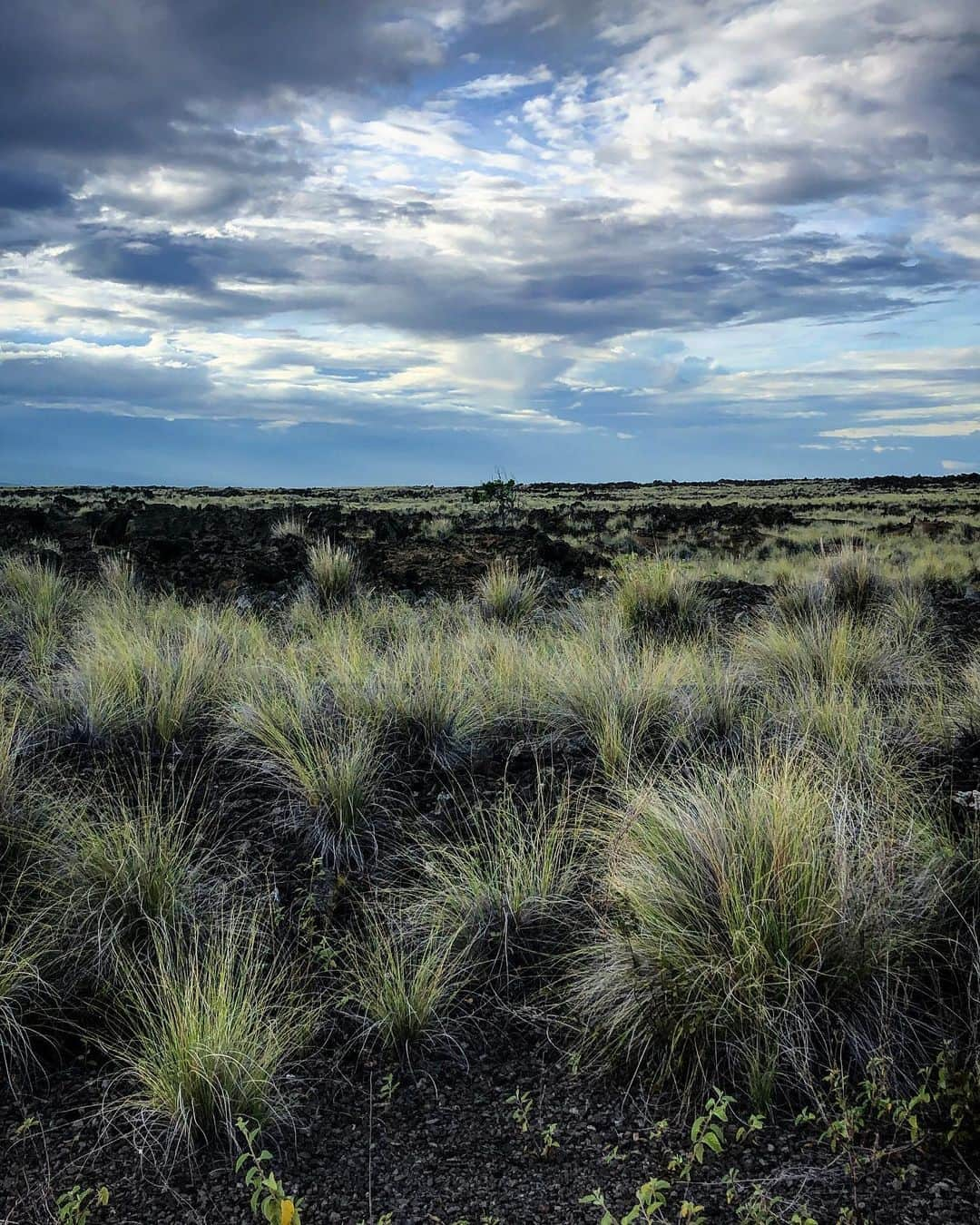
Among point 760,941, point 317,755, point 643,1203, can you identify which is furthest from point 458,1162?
point 317,755

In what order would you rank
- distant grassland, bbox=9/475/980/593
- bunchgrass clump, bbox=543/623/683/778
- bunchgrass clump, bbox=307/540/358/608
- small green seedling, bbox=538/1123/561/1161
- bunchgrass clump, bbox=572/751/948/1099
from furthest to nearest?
distant grassland, bbox=9/475/980/593 → bunchgrass clump, bbox=307/540/358/608 → bunchgrass clump, bbox=543/623/683/778 → bunchgrass clump, bbox=572/751/948/1099 → small green seedling, bbox=538/1123/561/1161

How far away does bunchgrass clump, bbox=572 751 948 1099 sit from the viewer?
323cm

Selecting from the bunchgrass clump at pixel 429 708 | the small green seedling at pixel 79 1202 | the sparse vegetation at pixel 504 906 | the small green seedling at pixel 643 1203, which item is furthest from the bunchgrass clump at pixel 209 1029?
the bunchgrass clump at pixel 429 708

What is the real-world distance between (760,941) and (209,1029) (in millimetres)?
1898

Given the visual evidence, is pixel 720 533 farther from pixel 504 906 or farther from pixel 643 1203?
pixel 643 1203

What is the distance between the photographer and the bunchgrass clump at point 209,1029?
3.10 metres

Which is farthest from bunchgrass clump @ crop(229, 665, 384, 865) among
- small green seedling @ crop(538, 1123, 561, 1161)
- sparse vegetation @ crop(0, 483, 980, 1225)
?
small green seedling @ crop(538, 1123, 561, 1161)

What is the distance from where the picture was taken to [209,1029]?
3186 mm

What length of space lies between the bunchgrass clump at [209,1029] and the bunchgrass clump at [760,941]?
111cm

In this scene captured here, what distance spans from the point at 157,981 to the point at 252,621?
5.28 m

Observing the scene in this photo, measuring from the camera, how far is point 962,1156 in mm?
2807

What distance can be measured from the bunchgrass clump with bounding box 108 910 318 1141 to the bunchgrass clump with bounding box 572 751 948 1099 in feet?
3.65

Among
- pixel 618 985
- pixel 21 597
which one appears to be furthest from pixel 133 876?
pixel 21 597

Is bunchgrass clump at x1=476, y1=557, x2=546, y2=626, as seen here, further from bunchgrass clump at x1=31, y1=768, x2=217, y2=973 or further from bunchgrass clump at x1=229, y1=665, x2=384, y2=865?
bunchgrass clump at x1=31, y1=768, x2=217, y2=973
